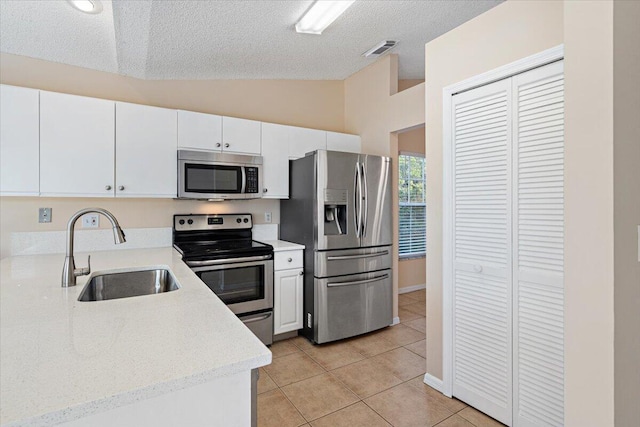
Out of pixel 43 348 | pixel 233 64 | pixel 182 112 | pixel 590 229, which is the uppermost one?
pixel 233 64

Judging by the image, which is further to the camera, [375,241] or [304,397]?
[375,241]

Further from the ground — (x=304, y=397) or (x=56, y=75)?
Answer: (x=56, y=75)

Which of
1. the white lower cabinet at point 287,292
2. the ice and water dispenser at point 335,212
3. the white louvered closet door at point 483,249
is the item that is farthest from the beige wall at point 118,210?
the white louvered closet door at point 483,249

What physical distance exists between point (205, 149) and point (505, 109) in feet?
7.75

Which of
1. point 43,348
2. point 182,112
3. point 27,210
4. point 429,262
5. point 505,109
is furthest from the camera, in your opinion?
point 182,112

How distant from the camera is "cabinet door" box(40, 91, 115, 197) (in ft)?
7.64

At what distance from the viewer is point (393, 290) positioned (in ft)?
11.6

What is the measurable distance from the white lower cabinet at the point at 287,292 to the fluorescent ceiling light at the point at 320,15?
1.90m

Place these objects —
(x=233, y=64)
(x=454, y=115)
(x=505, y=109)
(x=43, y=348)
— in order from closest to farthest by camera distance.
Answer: (x=43, y=348), (x=505, y=109), (x=454, y=115), (x=233, y=64)

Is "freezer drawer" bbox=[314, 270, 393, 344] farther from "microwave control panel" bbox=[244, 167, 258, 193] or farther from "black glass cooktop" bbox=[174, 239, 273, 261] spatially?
"microwave control panel" bbox=[244, 167, 258, 193]

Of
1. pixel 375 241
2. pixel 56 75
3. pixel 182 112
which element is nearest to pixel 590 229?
pixel 375 241

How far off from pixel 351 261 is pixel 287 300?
27.8 inches

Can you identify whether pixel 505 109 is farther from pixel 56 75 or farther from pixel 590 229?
pixel 56 75
